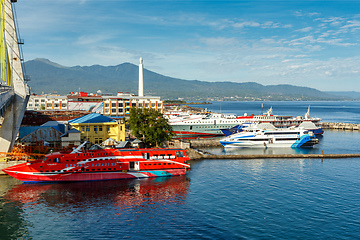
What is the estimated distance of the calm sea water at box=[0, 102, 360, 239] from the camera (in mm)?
21578

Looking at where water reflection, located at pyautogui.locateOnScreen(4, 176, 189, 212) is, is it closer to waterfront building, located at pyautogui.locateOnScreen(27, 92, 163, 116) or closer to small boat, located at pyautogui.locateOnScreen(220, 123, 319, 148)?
small boat, located at pyautogui.locateOnScreen(220, 123, 319, 148)

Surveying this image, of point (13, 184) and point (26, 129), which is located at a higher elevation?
point (26, 129)

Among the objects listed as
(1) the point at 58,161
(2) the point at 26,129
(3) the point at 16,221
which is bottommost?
(3) the point at 16,221

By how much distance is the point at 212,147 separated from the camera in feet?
202

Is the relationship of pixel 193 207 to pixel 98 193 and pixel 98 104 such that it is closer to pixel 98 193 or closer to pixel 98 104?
pixel 98 193

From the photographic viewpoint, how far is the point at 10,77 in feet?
114

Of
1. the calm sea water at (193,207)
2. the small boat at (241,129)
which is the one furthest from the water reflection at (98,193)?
the small boat at (241,129)

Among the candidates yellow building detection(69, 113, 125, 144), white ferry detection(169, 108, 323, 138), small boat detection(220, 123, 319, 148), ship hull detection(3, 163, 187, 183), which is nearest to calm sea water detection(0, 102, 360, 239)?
ship hull detection(3, 163, 187, 183)

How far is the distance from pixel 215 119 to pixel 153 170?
143 ft

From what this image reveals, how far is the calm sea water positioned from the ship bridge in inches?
239

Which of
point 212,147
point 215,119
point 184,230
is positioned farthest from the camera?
point 215,119

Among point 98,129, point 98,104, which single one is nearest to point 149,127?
point 98,129

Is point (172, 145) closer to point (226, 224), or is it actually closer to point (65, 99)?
point (226, 224)

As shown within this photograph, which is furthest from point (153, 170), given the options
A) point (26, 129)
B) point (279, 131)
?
point (279, 131)
